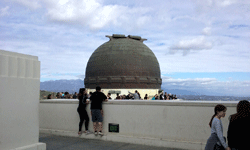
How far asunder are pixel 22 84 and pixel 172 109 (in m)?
4.39

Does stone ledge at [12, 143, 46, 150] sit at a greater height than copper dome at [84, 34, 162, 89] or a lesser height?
lesser

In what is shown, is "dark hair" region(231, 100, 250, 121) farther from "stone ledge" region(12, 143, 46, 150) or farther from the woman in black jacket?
the woman in black jacket

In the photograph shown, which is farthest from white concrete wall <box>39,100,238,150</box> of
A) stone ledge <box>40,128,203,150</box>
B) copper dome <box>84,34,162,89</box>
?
copper dome <box>84,34,162,89</box>

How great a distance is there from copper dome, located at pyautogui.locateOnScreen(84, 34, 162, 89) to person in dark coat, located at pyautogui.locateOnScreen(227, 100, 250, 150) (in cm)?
2927

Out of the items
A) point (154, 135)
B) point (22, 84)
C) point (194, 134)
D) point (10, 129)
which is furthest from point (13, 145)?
point (194, 134)

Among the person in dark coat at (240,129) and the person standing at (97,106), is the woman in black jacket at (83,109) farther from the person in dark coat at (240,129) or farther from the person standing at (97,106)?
the person in dark coat at (240,129)

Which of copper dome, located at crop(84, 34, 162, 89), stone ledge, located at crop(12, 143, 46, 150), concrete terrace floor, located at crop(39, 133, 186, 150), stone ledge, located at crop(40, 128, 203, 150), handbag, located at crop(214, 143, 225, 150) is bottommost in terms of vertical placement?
concrete terrace floor, located at crop(39, 133, 186, 150)

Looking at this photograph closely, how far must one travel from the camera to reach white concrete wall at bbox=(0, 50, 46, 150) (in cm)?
516

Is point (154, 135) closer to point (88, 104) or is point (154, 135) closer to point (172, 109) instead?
point (172, 109)

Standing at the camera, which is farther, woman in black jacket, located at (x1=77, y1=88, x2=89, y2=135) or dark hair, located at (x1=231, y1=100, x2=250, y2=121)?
woman in black jacket, located at (x1=77, y1=88, x2=89, y2=135)

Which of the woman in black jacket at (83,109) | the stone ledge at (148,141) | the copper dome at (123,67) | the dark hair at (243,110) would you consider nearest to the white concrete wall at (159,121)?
the stone ledge at (148,141)

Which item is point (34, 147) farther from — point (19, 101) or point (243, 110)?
point (243, 110)

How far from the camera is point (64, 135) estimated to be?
9305mm

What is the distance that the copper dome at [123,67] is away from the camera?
33656mm
